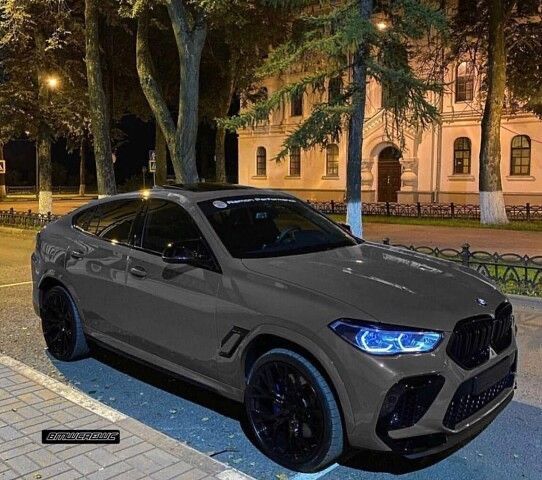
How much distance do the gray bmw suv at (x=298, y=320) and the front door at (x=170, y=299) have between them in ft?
0.04

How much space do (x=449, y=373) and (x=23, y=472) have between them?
8.18 feet

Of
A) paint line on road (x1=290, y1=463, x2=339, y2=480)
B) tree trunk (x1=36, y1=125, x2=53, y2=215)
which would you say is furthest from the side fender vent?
tree trunk (x1=36, y1=125, x2=53, y2=215)

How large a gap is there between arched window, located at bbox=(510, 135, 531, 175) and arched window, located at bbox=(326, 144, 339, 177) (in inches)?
398

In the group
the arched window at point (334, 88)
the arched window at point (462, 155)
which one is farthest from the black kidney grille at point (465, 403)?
the arched window at point (462, 155)

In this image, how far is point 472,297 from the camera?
153 inches

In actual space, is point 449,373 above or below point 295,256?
below

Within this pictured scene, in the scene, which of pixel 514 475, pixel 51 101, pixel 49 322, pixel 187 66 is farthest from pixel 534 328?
pixel 51 101

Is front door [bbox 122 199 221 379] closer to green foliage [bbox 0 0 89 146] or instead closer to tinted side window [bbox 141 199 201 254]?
tinted side window [bbox 141 199 201 254]

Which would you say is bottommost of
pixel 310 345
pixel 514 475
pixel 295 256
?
pixel 514 475

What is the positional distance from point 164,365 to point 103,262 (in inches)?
44.4

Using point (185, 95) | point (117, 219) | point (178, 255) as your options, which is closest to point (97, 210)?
point (117, 219)

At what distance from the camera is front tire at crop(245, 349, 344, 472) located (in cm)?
359

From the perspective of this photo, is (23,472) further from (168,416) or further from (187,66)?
(187,66)

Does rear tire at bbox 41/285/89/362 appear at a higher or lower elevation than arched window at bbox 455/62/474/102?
lower
